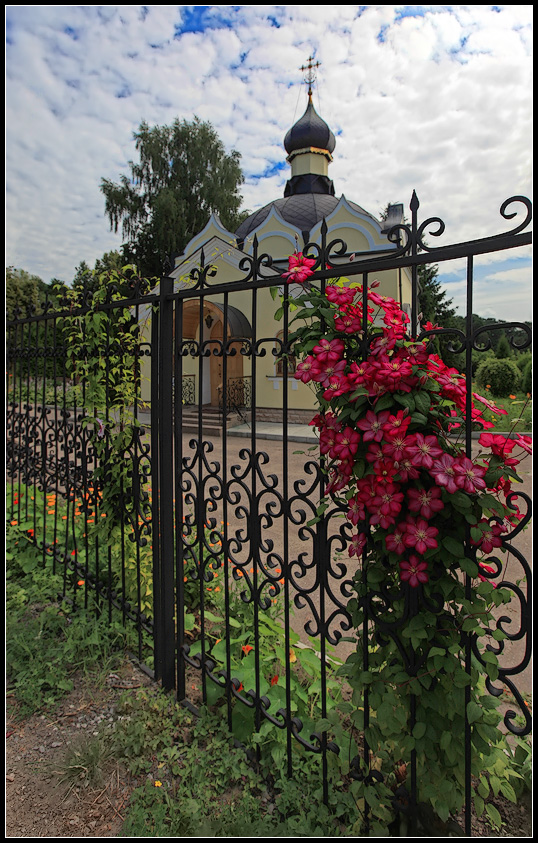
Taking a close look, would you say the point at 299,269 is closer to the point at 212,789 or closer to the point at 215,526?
the point at 215,526

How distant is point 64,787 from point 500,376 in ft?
41.5

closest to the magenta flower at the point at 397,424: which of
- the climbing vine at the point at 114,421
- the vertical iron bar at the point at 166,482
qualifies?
the vertical iron bar at the point at 166,482

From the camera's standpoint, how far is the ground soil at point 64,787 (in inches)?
65.4

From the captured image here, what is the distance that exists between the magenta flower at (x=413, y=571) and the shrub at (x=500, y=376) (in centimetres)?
1198

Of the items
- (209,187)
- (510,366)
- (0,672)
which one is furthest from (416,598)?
(209,187)

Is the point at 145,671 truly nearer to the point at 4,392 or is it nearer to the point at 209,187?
the point at 4,392

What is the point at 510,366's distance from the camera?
1213 centimetres

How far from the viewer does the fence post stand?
7.41ft

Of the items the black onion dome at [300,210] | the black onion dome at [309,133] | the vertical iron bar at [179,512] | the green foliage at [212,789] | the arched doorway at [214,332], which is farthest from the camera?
the black onion dome at [309,133]

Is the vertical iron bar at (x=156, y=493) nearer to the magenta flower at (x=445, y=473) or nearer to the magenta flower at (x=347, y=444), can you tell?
the magenta flower at (x=347, y=444)

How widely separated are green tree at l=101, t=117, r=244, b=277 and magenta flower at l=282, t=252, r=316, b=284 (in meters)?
20.3

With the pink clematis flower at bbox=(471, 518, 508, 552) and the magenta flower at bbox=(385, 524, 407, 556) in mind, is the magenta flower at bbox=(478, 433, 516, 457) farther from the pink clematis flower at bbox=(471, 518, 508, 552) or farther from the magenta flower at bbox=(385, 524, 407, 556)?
the magenta flower at bbox=(385, 524, 407, 556)

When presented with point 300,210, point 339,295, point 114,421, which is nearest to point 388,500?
point 339,295

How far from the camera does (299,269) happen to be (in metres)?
1.49
